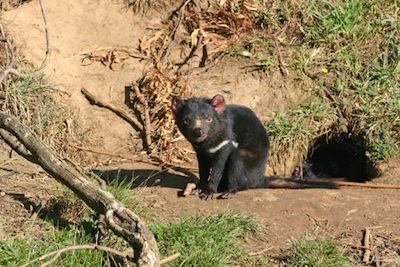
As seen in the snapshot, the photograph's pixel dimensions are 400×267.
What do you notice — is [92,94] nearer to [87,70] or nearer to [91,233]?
[87,70]

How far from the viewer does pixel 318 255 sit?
475 centimetres

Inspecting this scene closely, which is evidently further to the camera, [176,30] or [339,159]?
[339,159]

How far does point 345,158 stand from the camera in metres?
Result: 8.40

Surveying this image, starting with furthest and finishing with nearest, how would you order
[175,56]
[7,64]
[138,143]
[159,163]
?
[175,56], [138,143], [159,163], [7,64]

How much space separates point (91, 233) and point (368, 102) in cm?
397

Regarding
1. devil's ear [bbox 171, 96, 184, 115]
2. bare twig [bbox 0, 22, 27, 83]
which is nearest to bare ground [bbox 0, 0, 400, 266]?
devil's ear [bbox 171, 96, 184, 115]

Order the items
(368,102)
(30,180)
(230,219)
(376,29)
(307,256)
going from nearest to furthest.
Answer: (307,256) → (230,219) → (30,180) → (368,102) → (376,29)

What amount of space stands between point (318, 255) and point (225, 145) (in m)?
1.78

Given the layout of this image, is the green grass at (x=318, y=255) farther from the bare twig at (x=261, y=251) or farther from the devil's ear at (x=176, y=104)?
the devil's ear at (x=176, y=104)

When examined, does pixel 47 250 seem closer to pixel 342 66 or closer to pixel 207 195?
pixel 207 195

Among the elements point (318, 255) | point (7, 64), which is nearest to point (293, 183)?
point (318, 255)

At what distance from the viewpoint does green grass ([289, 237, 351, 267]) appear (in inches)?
186

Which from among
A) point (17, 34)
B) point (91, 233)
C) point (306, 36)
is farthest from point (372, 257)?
point (17, 34)

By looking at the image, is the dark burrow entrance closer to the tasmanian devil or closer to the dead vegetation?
the tasmanian devil
